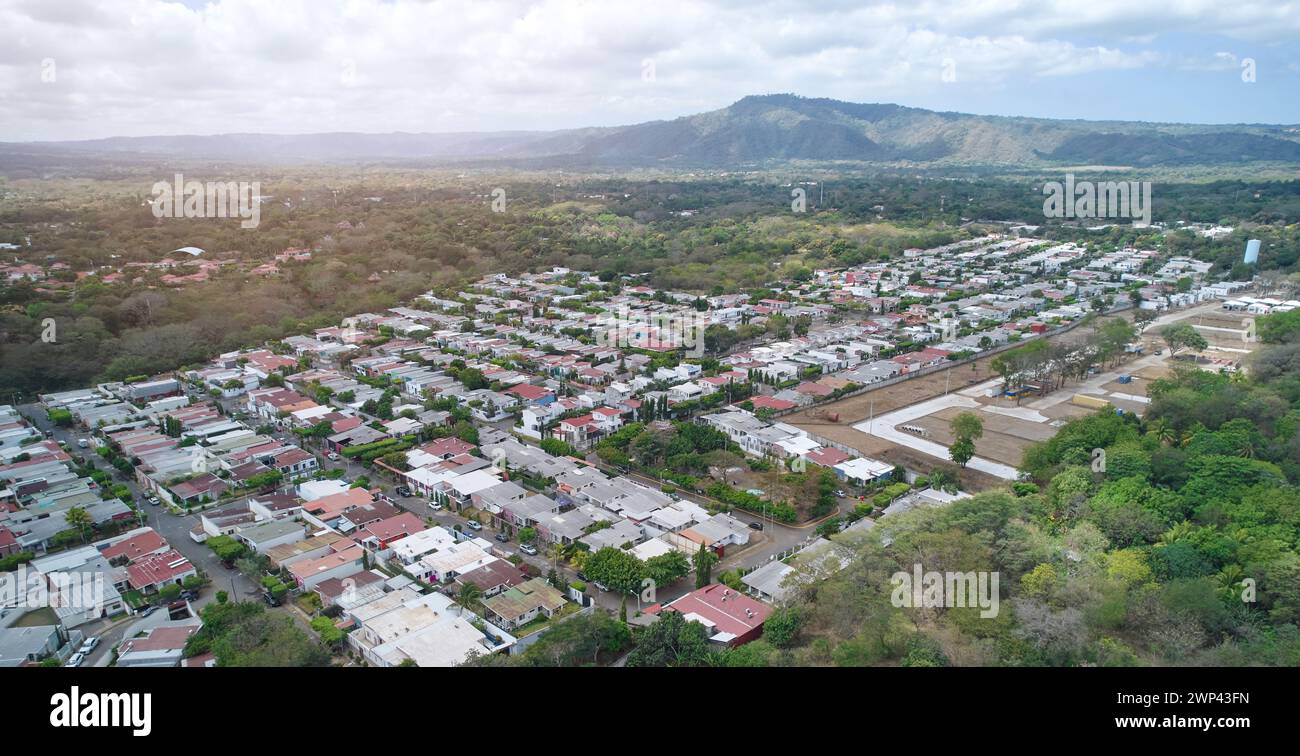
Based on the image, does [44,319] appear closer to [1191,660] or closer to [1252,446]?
[1191,660]

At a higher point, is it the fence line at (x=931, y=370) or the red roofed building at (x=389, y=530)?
the fence line at (x=931, y=370)

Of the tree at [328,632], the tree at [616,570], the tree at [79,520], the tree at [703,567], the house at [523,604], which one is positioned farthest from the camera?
the tree at [79,520]

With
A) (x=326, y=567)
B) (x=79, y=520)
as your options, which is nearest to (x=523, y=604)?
(x=326, y=567)

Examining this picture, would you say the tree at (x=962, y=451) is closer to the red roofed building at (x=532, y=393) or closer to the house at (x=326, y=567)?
the red roofed building at (x=532, y=393)

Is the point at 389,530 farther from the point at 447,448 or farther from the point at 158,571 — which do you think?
the point at 447,448

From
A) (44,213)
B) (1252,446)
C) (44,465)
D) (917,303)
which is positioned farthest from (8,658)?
(44,213)

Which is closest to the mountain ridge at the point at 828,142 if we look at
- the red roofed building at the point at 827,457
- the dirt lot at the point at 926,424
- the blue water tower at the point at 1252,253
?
the blue water tower at the point at 1252,253

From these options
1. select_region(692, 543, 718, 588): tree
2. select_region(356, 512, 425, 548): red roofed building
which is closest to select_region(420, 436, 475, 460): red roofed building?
select_region(356, 512, 425, 548): red roofed building
